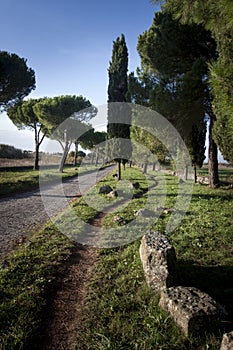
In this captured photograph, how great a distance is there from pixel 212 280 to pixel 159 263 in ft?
3.91

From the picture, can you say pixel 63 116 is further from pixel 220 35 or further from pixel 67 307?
pixel 67 307

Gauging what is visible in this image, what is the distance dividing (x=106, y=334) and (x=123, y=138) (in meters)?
16.1

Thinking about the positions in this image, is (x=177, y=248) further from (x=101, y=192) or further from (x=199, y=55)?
(x=199, y=55)

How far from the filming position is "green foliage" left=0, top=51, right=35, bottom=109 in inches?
762

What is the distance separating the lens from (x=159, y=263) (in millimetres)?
3654

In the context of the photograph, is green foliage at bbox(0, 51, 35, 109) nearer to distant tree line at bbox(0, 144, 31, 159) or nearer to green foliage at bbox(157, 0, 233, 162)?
distant tree line at bbox(0, 144, 31, 159)

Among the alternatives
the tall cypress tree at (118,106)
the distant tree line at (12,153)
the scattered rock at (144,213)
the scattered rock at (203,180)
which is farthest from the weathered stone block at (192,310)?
the distant tree line at (12,153)

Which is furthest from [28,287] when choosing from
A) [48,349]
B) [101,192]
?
[101,192]

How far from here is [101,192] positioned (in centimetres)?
1306

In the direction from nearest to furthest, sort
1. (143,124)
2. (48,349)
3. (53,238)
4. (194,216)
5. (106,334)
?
(48,349) → (106,334) → (53,238) → (194,216) → (143,124)

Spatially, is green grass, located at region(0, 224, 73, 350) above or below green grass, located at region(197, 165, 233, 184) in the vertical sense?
below

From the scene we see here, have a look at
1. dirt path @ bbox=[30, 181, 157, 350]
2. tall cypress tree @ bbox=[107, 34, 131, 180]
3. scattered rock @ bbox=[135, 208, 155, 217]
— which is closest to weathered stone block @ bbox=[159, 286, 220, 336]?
dirt path @ bbox=[30, 181, 157, 350]

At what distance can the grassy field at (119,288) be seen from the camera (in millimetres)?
2602

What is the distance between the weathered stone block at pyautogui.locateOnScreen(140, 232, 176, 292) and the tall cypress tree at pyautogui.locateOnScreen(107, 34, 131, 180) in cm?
1437
